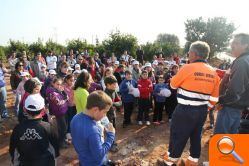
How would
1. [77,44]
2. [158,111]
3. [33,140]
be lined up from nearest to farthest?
[33,140] → [158,111] → [77,44]

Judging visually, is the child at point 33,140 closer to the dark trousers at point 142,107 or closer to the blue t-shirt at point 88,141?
the blue t-shirt at point 88,141

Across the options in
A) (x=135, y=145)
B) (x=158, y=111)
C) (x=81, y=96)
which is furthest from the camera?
(x=158, y=111)

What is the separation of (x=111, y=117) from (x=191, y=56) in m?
2.59

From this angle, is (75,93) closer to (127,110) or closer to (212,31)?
(127,110)

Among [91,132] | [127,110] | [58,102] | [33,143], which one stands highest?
[91,132]

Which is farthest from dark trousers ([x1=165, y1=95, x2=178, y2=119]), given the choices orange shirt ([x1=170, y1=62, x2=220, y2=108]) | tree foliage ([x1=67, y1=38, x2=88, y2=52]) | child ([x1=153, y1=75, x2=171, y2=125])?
tree foliage ([x1=67, y1=38, x2=88, y2=52])

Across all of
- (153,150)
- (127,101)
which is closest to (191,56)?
(153,150)

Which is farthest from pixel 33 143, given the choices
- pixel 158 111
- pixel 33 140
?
pixel 158 111

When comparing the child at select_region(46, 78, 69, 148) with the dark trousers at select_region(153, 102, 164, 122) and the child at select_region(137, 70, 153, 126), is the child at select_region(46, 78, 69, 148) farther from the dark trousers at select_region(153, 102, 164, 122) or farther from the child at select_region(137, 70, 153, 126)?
the dark trousers at select_region(153, 102, 164, 122)

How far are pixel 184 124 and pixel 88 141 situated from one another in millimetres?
1756

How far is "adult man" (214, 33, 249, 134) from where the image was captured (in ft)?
13.8

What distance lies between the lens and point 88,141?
10.1 ft

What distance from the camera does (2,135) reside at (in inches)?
307

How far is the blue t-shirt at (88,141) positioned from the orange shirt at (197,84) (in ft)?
5.07
